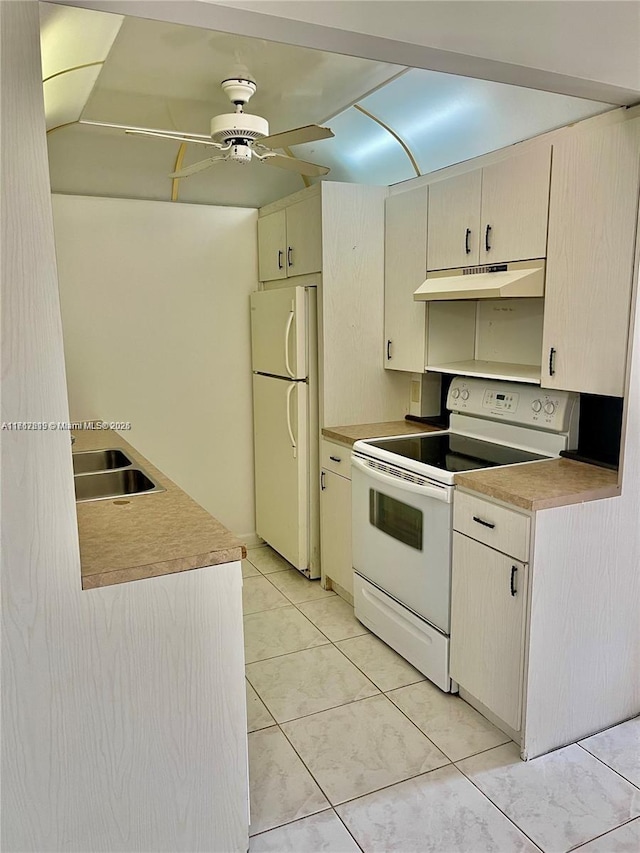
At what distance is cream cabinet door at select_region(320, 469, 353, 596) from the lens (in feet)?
11.2

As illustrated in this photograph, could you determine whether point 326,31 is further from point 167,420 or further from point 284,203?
point 167,420

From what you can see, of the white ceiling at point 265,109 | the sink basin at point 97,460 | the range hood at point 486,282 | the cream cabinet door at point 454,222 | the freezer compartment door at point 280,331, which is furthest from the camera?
the freezer compartment door at point 280,331

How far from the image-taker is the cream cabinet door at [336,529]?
3406 millimetres

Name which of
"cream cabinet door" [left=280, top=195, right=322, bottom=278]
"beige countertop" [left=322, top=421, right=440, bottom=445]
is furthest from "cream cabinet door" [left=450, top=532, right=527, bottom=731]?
"cream cabinet door" [left=280, top=195, right=322, bottom=278]

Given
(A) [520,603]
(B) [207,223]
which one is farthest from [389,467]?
(B) [207,223]

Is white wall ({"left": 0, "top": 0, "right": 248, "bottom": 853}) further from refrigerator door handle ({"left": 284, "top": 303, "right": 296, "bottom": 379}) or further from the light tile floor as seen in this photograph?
refrigerator door handle ({"left": 284, "top": 303, "right": 296, "bottom": 379})

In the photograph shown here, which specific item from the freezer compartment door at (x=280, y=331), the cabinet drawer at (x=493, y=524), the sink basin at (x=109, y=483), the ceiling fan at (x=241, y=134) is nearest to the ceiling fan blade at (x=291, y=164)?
the ceiling fan at (x=241, y=134)

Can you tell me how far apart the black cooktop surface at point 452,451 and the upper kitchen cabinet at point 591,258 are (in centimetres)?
42

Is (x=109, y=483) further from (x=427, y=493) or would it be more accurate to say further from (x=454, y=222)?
(x=454, y=222)

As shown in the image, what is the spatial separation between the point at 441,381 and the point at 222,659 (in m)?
2.30

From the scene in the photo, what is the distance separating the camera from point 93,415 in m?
3.87

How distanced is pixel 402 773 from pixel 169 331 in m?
2.82

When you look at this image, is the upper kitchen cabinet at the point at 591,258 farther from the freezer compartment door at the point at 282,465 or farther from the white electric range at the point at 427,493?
the freezer compartment door at the point at 282,465

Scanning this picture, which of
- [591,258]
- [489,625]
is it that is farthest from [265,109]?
[489,625]
